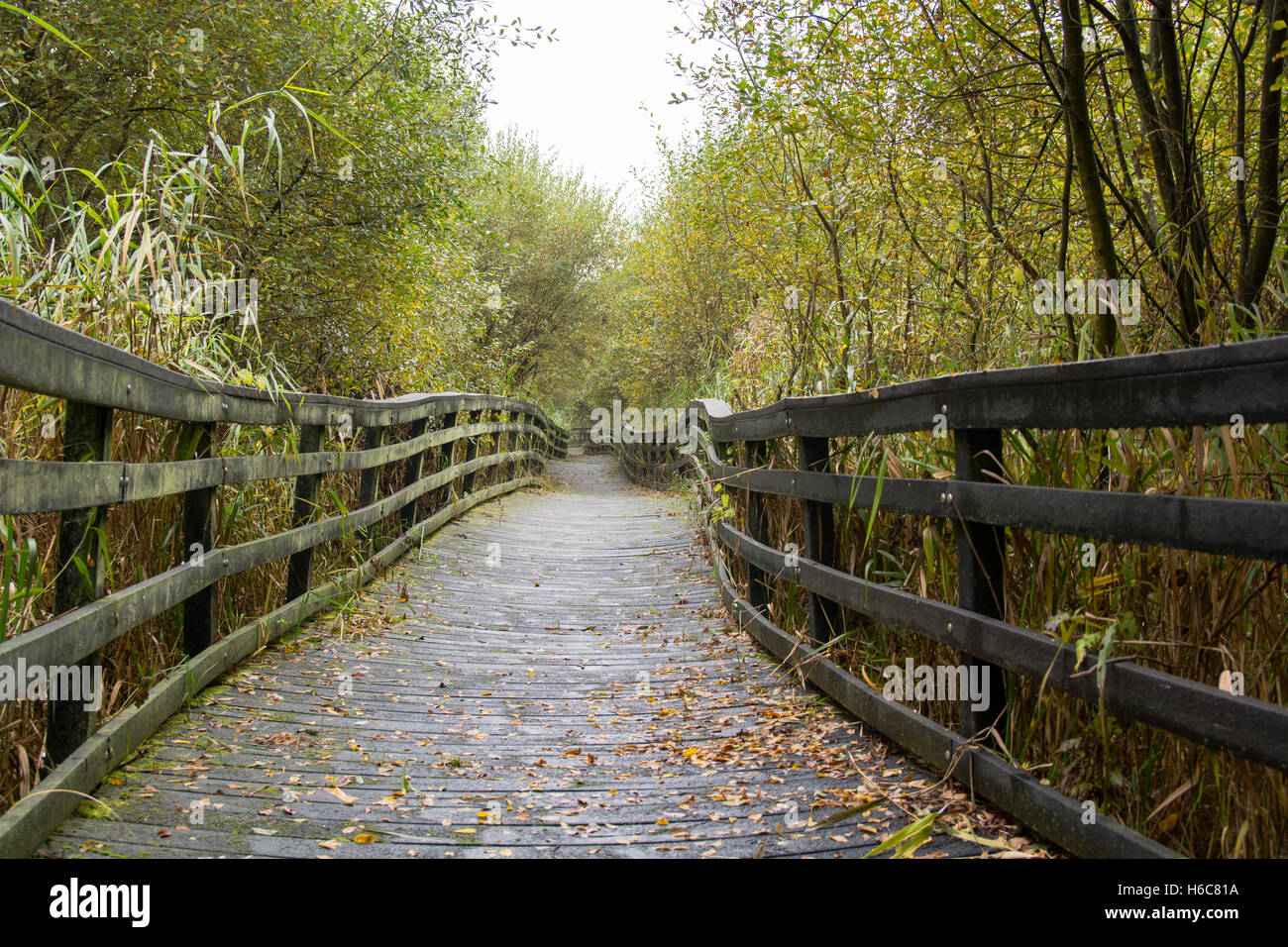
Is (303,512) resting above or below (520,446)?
below

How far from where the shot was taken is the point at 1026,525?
8.13ft

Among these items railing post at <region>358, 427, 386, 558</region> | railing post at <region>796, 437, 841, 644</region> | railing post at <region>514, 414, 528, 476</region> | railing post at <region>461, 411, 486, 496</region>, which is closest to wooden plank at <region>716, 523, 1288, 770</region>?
railing post at <region>796, 437, 841, 644</region>

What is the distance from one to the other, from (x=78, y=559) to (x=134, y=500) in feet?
1.56

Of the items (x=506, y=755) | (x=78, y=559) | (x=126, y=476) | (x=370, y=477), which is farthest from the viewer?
(x=370, y=477)

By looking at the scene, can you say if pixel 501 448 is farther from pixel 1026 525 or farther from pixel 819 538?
pixel 1026 525

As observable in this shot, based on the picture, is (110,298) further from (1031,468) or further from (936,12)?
(936,12)

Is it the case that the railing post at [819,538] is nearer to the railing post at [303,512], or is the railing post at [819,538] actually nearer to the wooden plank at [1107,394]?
the wooden plank at [1107,394]

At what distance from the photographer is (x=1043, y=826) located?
2.33m

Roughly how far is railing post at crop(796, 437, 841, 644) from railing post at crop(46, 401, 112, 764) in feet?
8.78

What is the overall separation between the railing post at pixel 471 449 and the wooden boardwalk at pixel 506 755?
3.84 metres

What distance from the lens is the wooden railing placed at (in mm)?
2314

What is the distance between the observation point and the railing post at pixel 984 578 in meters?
2.69

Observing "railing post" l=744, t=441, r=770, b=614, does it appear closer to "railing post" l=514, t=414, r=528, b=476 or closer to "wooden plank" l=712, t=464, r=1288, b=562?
"wooden plank" l=712, t=464, r=1288, b=562

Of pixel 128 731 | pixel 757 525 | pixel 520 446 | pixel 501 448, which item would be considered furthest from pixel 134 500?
pixel 520 446
